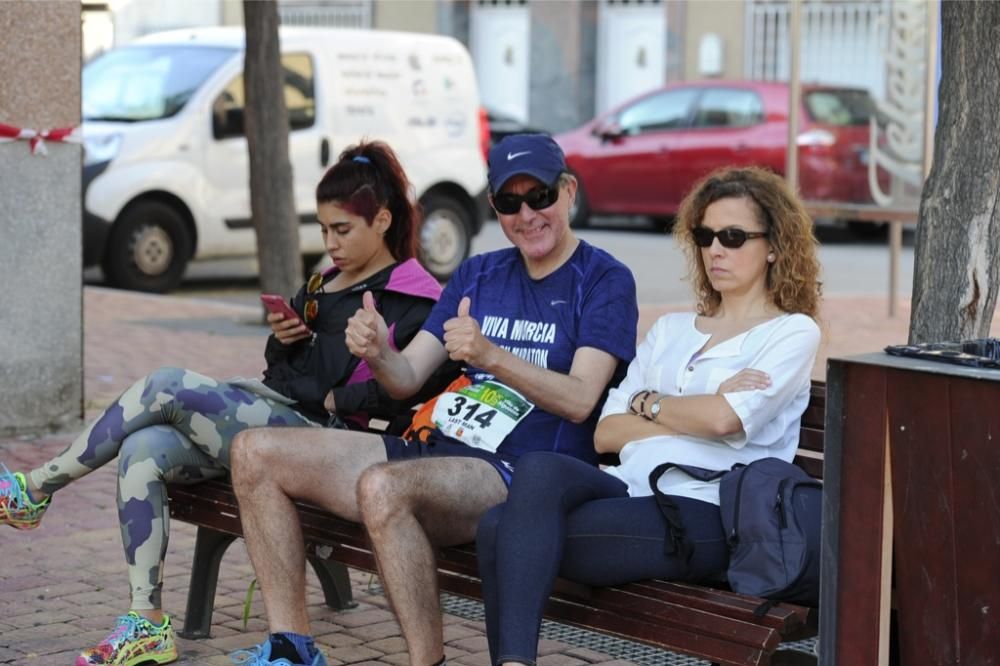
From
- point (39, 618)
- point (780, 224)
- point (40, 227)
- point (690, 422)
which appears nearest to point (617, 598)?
point (690, 422)

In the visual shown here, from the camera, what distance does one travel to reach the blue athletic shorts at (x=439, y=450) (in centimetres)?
418

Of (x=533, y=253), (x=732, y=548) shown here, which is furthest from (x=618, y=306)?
(x=732, y=548)

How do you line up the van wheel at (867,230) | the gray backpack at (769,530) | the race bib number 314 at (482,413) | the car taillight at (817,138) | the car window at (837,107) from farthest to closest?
the van wheel at (867,230)
the car window at (837,107)
the car taillight at (817,138)
the race bib number 314 at (482,413)
the gray backpack at (769,530)

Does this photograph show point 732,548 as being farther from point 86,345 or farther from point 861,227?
point 861,227

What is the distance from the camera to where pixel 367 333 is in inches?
169

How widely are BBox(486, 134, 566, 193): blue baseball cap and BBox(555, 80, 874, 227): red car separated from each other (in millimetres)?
12526

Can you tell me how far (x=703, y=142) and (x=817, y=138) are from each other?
1340 mm

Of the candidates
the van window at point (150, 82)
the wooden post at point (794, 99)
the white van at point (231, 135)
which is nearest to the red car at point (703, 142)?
the white van at point (231, 135)

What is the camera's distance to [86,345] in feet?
32.4

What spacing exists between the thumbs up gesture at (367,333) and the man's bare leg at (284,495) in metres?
0.25

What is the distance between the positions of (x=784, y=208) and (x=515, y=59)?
24.9 m

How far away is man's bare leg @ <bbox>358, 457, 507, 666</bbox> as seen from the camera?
12.7 feet

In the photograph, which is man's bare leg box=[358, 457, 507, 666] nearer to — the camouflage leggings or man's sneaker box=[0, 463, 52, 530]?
the camouflage leggings

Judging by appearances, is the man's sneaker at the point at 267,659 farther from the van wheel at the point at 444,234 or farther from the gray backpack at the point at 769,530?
the van wheel at the point at 444,234
